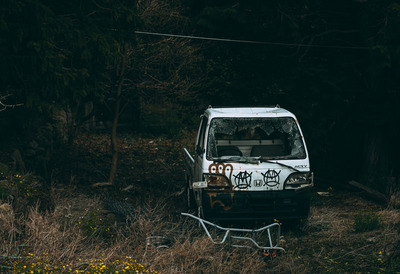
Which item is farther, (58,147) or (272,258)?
(58,147)

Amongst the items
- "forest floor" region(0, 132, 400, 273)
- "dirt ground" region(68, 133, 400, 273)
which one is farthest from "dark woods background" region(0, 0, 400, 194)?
"forest floor" region(0, 132, 400, 273)

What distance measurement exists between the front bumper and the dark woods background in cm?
392

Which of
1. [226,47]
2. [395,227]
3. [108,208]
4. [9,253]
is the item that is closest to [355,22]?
[226,47]

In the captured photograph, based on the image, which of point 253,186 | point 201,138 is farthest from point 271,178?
point 201,138

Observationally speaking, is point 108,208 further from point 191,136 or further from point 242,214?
point 191,136

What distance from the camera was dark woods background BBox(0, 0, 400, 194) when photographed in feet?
34.9

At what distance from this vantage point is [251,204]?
772 centimetres

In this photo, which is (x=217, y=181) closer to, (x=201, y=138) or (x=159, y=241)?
(x=159, y=241)

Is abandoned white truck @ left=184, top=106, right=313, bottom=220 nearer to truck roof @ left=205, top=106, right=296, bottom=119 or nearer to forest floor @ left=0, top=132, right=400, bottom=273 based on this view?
forest floor @ left=0, top=132, right=400, bottom=273

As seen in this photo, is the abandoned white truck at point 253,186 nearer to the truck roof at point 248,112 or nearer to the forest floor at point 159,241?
the forest floor at point 159,241

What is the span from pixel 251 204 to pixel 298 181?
84cm

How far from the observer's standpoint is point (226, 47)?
14.0 meters

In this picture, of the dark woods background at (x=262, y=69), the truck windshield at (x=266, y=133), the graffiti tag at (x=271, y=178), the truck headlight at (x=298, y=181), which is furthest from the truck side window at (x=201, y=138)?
the dark woods background at (x=262, y=69)

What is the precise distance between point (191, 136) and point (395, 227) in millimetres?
11643
